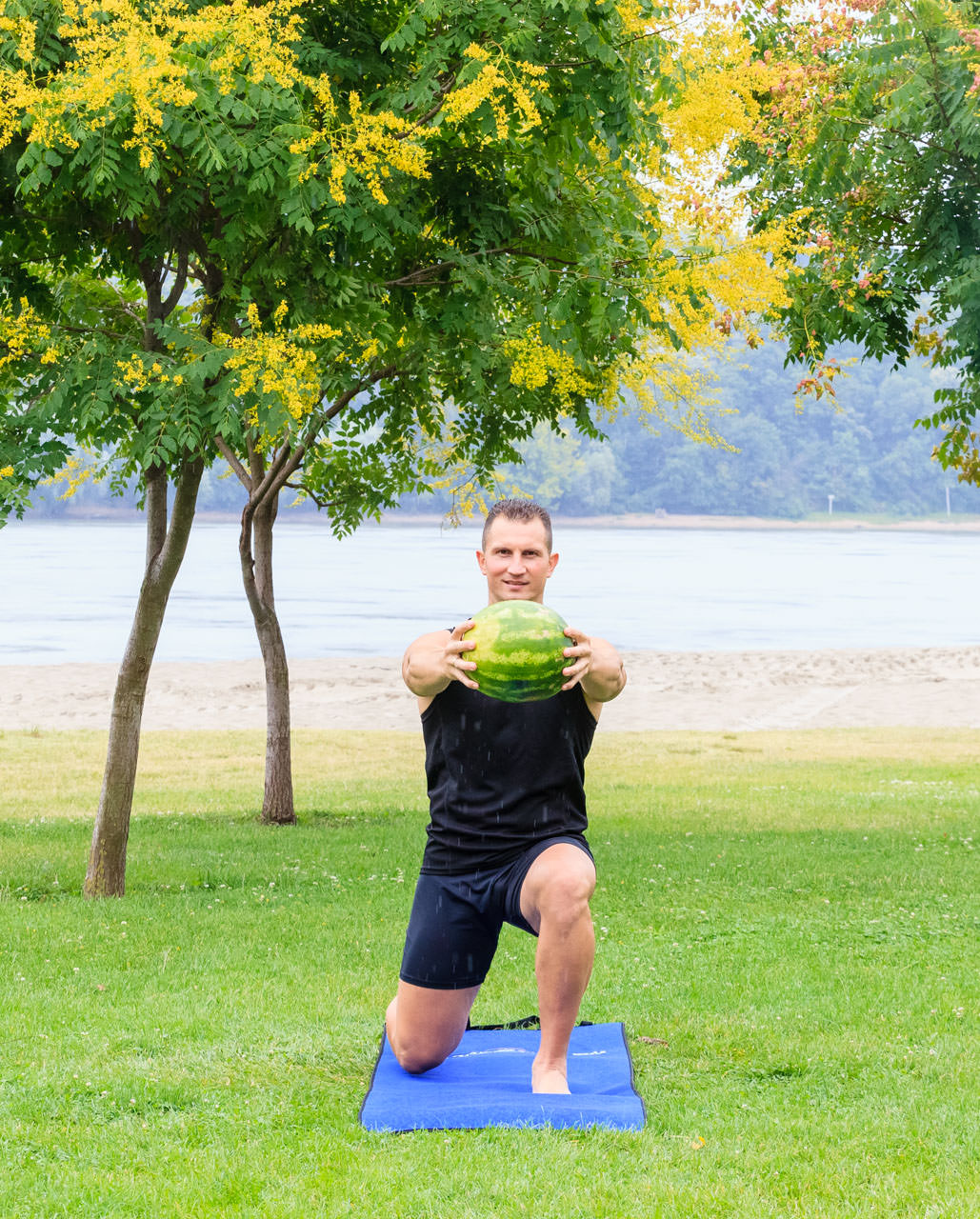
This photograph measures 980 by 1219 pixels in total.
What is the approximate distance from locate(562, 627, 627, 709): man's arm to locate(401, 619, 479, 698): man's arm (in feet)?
1.13

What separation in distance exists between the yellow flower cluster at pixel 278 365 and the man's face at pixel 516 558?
117 inches

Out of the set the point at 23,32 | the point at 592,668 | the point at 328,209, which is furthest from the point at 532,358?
the point at 592,668

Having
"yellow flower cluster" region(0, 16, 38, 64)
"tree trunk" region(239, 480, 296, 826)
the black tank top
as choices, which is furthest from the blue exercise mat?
"tree trunk" region(239, 480, 296, 826)

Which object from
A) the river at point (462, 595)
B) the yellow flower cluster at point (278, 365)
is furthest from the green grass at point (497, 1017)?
the river at point (462, 595)

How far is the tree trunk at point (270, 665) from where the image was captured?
45.8 ft

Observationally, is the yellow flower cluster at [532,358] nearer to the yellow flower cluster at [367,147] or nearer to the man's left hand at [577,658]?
the yellow flower cluster at [367,147]

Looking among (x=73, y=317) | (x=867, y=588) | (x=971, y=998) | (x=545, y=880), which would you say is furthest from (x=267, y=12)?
(x=867, y=588)

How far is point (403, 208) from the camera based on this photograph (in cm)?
889

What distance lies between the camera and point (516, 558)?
5.32 m

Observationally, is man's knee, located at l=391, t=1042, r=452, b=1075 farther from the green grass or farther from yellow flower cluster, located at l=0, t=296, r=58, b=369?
yellow flower cluster, located at l=0, t=296, r=58, b=369

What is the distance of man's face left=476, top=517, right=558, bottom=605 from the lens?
5309mm

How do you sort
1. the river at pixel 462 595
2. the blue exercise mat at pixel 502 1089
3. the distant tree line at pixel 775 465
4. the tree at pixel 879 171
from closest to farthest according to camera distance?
the blue exercise mat at pixel 502 1089 < the tree at pixel 879 171 < the river at pixel 462 595 < the distant tree line at pixel 775 465

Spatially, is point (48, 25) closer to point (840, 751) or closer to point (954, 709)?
point (840, 751)

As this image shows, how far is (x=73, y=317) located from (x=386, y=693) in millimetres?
20869
